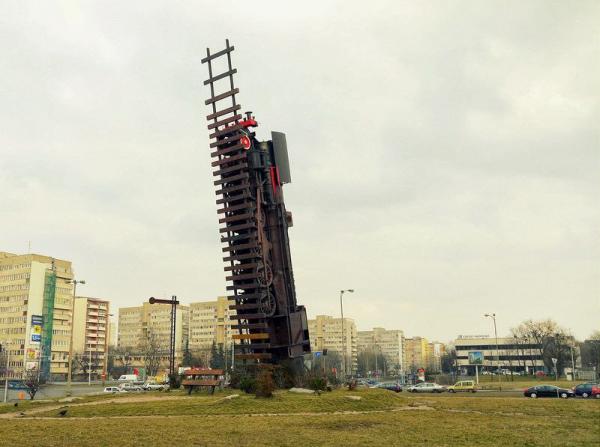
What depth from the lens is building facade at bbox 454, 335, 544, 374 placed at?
14300 centimetres

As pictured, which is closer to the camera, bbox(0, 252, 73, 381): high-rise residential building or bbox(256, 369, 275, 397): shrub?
bbox(256, 369, 275, 397): shrub

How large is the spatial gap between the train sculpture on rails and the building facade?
103m

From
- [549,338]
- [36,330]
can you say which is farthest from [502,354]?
[36,330]

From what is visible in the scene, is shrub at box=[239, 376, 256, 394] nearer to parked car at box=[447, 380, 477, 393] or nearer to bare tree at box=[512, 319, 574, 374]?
parked car at box=[447, 380, 477, 393]

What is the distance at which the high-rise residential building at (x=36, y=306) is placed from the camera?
133 meters

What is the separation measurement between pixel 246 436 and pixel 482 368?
474 feet

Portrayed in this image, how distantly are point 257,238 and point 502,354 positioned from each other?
128422mm

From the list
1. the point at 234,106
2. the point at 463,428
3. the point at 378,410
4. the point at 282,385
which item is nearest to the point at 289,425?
the point at 463,428

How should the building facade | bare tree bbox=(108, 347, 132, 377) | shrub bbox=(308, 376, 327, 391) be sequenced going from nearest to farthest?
shrub bbox=(308, 376, 327, 391) → the building facade → bare tree bbox=(108, 347, 132, 377)

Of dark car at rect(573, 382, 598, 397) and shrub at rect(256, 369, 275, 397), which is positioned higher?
shrub at rect(256, 369, 275, 397)

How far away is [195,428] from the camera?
24219 mm

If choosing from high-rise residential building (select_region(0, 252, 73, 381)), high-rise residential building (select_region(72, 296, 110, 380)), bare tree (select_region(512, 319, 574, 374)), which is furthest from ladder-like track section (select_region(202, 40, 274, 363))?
high-rise residential building (select_region(72, 296, 110, 380))

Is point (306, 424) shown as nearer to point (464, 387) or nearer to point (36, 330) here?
point (464, 387)

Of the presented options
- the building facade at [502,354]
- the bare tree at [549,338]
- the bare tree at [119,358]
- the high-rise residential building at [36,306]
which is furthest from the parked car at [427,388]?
the bare tree at [119,358]
